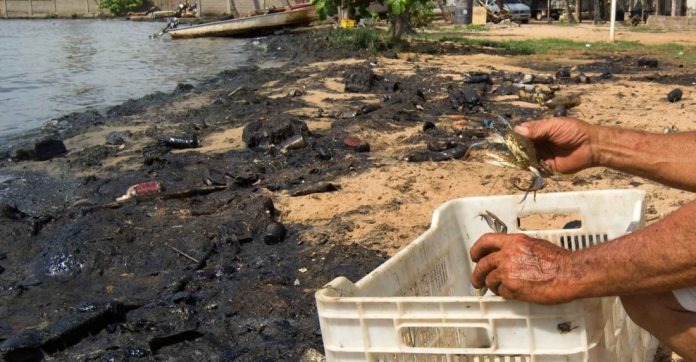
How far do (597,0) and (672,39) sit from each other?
10.4 meters

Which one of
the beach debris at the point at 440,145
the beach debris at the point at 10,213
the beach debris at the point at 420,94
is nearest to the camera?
the beach debris at the point at 10,213

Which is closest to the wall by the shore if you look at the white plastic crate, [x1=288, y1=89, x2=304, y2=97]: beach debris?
[x1=288, y1=89, x2=304, y2=97]: beach debris

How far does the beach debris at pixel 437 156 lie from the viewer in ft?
24.3

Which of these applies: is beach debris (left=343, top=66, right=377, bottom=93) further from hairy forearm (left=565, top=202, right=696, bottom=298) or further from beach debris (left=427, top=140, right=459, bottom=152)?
hairy forearm (left=565, top=202, right=696, bottom=298)

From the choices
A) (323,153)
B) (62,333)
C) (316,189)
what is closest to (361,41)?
(323,153)

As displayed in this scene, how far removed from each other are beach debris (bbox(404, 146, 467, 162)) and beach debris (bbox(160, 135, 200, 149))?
2.78 m

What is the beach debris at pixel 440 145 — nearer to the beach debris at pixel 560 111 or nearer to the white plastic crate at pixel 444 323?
the beach debris at pixel 560 111

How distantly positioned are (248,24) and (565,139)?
2963 centimetres

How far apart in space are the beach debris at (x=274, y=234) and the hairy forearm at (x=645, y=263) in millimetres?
3469

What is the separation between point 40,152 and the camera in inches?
378

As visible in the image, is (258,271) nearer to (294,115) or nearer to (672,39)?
(294,115)

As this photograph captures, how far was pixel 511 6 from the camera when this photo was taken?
114 ft

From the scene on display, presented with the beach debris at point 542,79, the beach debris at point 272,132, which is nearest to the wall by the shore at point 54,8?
the beach debris at point 542,79

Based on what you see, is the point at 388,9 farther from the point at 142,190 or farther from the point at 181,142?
the point at 142,190
